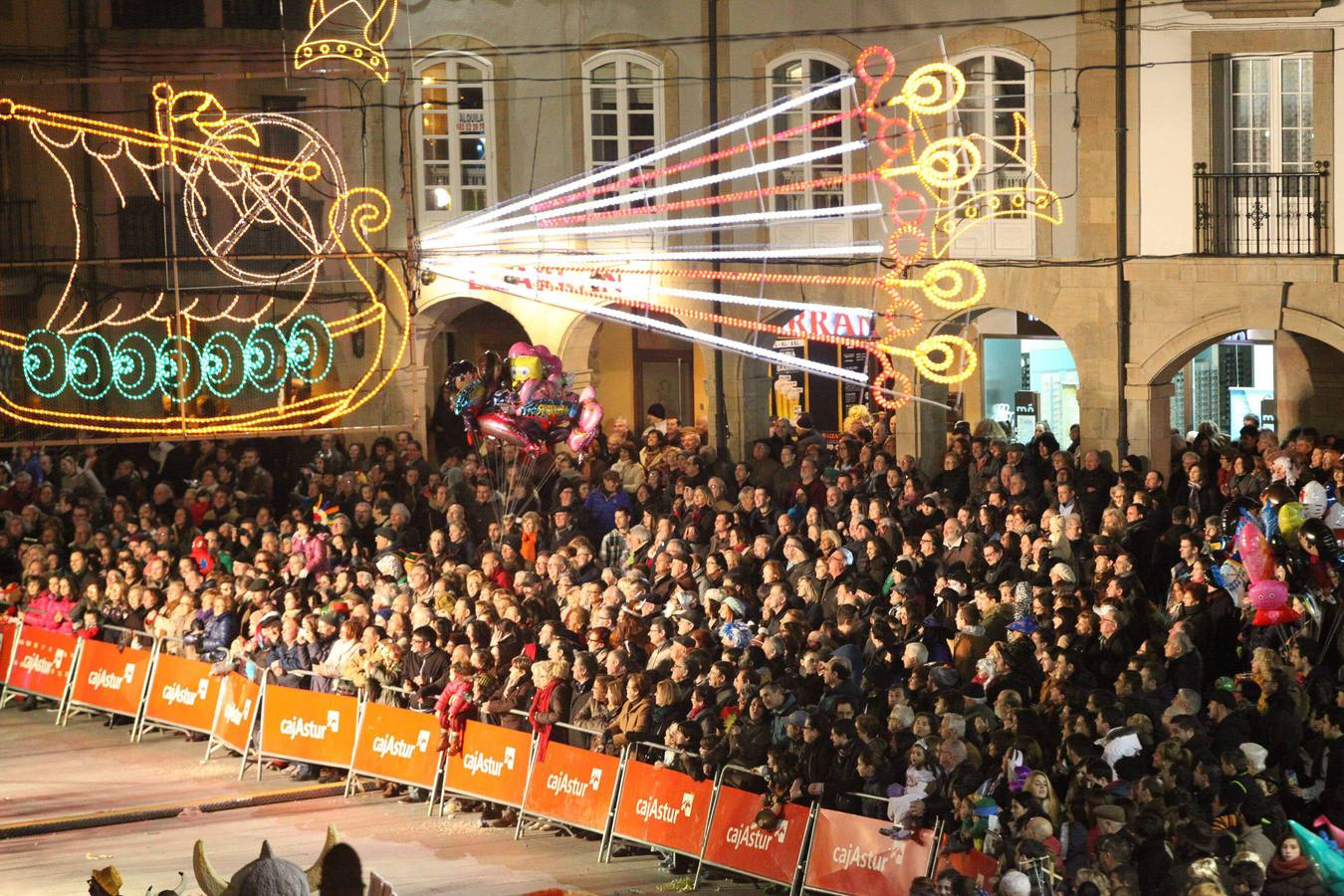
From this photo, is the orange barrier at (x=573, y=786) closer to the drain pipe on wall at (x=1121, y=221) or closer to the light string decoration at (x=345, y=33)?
the drain pipe on wall at (x=1121, y=221)

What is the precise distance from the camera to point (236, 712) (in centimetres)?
1894

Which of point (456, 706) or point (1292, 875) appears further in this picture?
point (456, 706)

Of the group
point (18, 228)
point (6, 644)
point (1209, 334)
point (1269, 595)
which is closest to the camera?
point (1269, 595)

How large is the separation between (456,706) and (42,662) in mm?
6212

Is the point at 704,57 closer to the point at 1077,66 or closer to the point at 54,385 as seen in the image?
the point at 1077,66

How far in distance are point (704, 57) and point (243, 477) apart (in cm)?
717

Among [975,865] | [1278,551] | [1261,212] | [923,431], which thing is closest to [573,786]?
[975,865]

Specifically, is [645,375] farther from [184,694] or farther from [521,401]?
[184,694]

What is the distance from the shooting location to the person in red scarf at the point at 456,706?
54.9 feet

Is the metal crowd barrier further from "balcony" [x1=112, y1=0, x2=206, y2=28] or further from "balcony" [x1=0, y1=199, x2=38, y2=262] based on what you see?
"balcony" [x1=112, y1=0, x2=206, y2=28]

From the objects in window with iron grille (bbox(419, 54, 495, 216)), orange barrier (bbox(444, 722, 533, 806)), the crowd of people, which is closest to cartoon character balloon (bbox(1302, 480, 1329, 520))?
the crowd of people

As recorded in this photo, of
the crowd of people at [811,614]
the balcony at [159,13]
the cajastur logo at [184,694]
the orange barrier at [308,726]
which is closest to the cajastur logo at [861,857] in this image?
the crowd of people at [811,614]

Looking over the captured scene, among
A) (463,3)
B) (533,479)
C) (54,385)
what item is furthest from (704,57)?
(54,385)

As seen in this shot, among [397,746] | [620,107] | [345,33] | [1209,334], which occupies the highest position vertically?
[345,33]
